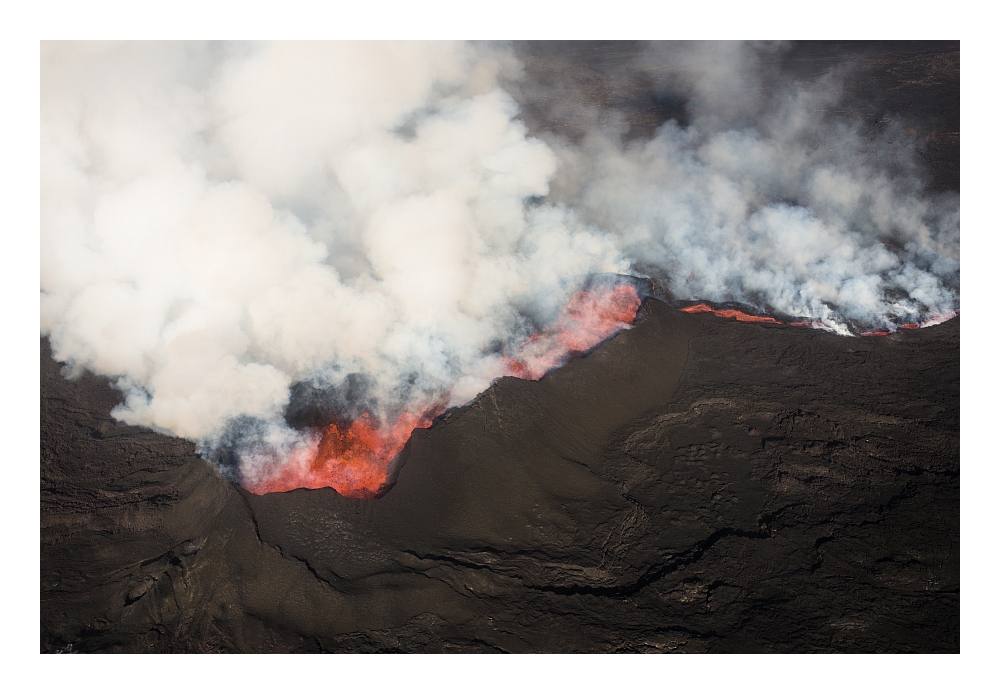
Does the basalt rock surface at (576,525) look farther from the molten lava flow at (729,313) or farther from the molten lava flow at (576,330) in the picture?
the molten lava flow at (729,313)

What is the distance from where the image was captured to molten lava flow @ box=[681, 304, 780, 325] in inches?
513

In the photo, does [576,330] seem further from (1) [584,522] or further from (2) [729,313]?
(1) [584,522]

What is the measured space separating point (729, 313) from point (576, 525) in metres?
7.39

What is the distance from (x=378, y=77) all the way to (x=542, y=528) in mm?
12071

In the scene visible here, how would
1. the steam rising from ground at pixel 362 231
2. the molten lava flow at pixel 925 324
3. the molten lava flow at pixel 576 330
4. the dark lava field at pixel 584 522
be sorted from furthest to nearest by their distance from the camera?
the molten lava flow at pixel 925 324 < the molten lava flow at pixel 576 330 < the steam rising from ground at pixel 362 231 < the dark lava field at pixel 584 522

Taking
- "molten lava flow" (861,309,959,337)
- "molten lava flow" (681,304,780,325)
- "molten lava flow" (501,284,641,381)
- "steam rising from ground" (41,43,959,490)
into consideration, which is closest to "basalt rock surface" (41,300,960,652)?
"molten lava flow" (501,284,641,381)

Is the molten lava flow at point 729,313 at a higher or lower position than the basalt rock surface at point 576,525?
higher

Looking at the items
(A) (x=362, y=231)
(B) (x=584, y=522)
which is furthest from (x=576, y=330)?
(A) (x=362, y=231)

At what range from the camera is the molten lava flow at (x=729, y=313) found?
513 inches

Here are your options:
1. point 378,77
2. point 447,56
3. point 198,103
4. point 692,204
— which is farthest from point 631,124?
point 198,103

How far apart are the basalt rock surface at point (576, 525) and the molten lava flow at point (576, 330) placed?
27.5 inches

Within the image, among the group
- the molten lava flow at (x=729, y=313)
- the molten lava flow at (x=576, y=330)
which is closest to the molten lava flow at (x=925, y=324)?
the molten lava flow at (x=729, y=313)

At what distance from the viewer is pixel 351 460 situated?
33.6ft

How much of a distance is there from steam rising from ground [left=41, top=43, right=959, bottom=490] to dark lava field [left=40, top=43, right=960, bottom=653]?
4.31 feet
